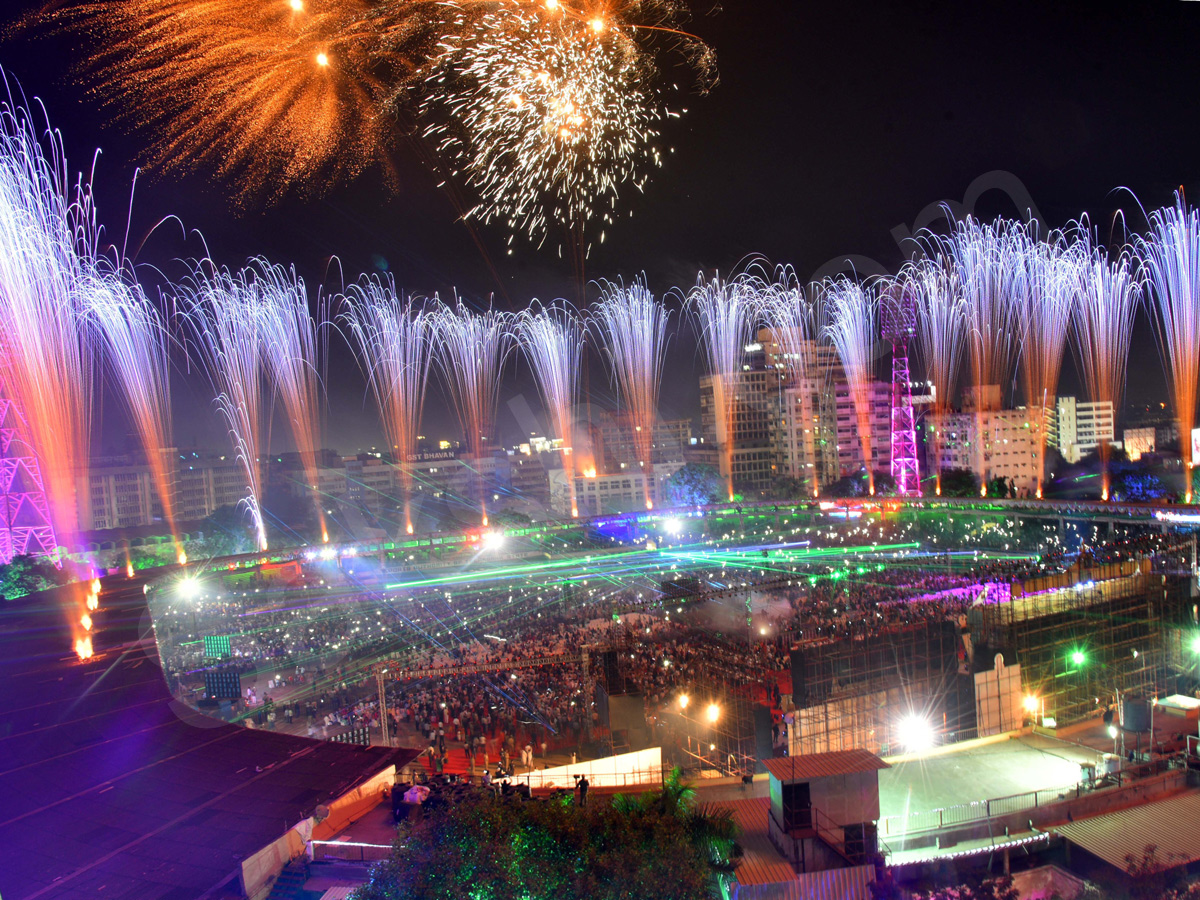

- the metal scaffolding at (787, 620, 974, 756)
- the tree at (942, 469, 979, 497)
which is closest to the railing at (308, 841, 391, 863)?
the metal scaffolding at (787, 620, 974, 756)

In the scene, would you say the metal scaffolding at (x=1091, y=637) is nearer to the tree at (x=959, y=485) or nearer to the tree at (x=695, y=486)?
the tree at (x=959, y=485)

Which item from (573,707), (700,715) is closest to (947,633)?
(700,715)

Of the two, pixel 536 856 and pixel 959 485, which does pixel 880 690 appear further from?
pixel 959 485

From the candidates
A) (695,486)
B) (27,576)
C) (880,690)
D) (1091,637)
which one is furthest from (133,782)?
(695,486)

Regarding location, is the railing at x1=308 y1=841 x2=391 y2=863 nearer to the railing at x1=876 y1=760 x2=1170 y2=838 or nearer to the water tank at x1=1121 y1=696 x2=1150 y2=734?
the railing at x1=876 y1=760 x2=1170 y2=838

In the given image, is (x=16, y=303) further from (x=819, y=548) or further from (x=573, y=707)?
(x=819, y=548)

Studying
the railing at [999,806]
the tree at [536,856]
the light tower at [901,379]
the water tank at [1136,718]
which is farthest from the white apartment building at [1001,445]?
the tree at [536,856]
